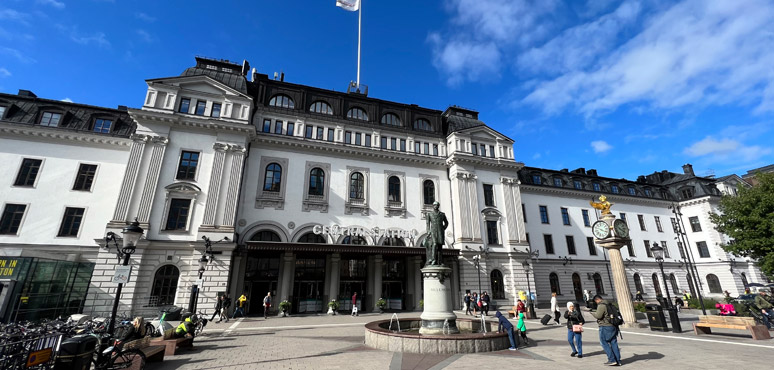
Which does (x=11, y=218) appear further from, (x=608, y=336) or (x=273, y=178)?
(x=608, y=336)

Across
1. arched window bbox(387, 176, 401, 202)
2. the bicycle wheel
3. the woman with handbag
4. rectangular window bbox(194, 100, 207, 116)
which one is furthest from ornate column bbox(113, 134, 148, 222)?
the woman with handbag

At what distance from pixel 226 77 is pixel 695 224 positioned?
197 feet

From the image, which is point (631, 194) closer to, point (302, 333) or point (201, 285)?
point (302, 333)

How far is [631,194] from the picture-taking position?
142 ft

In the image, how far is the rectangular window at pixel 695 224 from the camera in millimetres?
42156

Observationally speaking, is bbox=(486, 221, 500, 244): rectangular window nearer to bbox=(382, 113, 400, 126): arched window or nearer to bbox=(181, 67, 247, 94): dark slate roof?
bbox=(382, 113, 400, 126): arched window

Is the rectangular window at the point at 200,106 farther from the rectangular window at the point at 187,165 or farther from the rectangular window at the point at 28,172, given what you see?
the rectangular window at the point at 28,172

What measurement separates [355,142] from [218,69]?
14728mm

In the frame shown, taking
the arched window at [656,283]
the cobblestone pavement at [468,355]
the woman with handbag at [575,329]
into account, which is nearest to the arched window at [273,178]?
the cobblestone pavement at [468,355]

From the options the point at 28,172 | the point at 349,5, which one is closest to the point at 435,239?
the point at 349,5

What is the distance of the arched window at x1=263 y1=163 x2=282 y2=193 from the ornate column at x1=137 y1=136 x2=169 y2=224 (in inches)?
298

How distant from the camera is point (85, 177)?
24.5 m

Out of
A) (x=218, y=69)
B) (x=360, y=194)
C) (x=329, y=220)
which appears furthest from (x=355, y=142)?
(x=218, y=69)

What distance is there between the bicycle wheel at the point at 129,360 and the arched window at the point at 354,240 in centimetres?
1920
